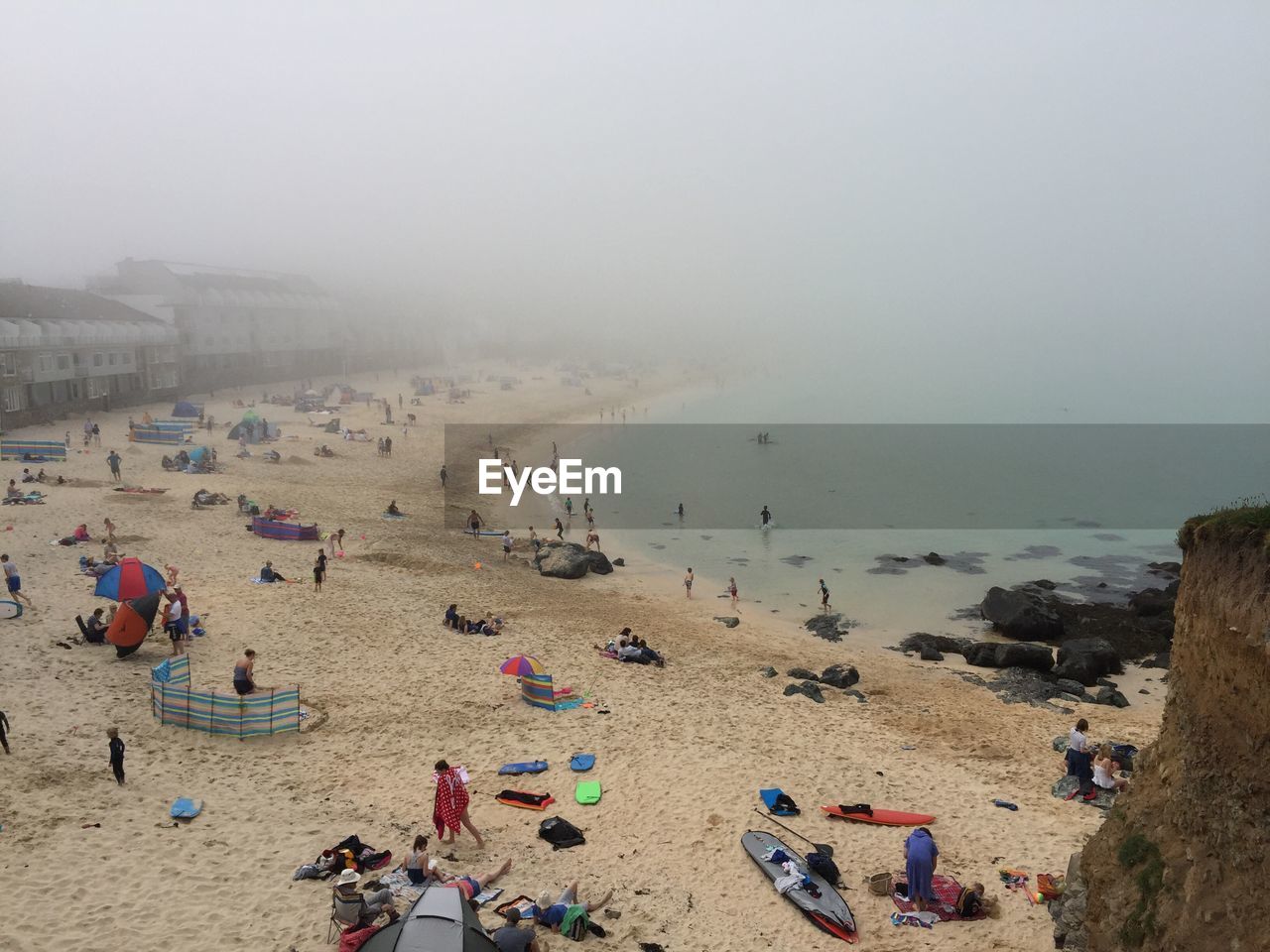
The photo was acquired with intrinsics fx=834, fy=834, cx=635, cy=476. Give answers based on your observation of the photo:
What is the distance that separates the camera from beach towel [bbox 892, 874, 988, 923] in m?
10.2

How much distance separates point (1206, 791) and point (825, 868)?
16.1 ft

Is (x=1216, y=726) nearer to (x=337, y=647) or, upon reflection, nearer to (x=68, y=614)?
(x=337, y=647)

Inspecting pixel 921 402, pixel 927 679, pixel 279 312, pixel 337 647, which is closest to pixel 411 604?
pixel 337 647

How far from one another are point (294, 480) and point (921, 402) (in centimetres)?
15588

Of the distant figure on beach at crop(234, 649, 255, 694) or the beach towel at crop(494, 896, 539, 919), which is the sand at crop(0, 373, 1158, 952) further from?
the distant figure on beach at crop(234, 649, 255, 694)

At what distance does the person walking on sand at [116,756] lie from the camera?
12.0 meters

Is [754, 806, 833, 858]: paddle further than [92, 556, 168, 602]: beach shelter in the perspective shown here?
No

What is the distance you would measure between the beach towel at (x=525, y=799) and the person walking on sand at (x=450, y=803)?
1228mm

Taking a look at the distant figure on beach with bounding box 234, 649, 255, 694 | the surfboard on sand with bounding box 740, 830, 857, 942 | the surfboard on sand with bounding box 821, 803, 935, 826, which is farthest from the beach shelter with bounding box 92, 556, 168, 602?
the surfboard on sand with bounding box 821, 803, 935, 826

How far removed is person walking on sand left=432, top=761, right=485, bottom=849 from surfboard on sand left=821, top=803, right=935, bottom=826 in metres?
5.34

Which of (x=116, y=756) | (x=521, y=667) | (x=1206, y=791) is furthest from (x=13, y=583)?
(x=1206, y=791)

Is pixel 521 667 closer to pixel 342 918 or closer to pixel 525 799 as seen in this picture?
pixel 525 799

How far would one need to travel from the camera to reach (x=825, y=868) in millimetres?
10961

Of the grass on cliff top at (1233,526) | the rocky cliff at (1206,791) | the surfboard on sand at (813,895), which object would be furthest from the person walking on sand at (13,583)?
the grass on cliff top at (1233,526)
